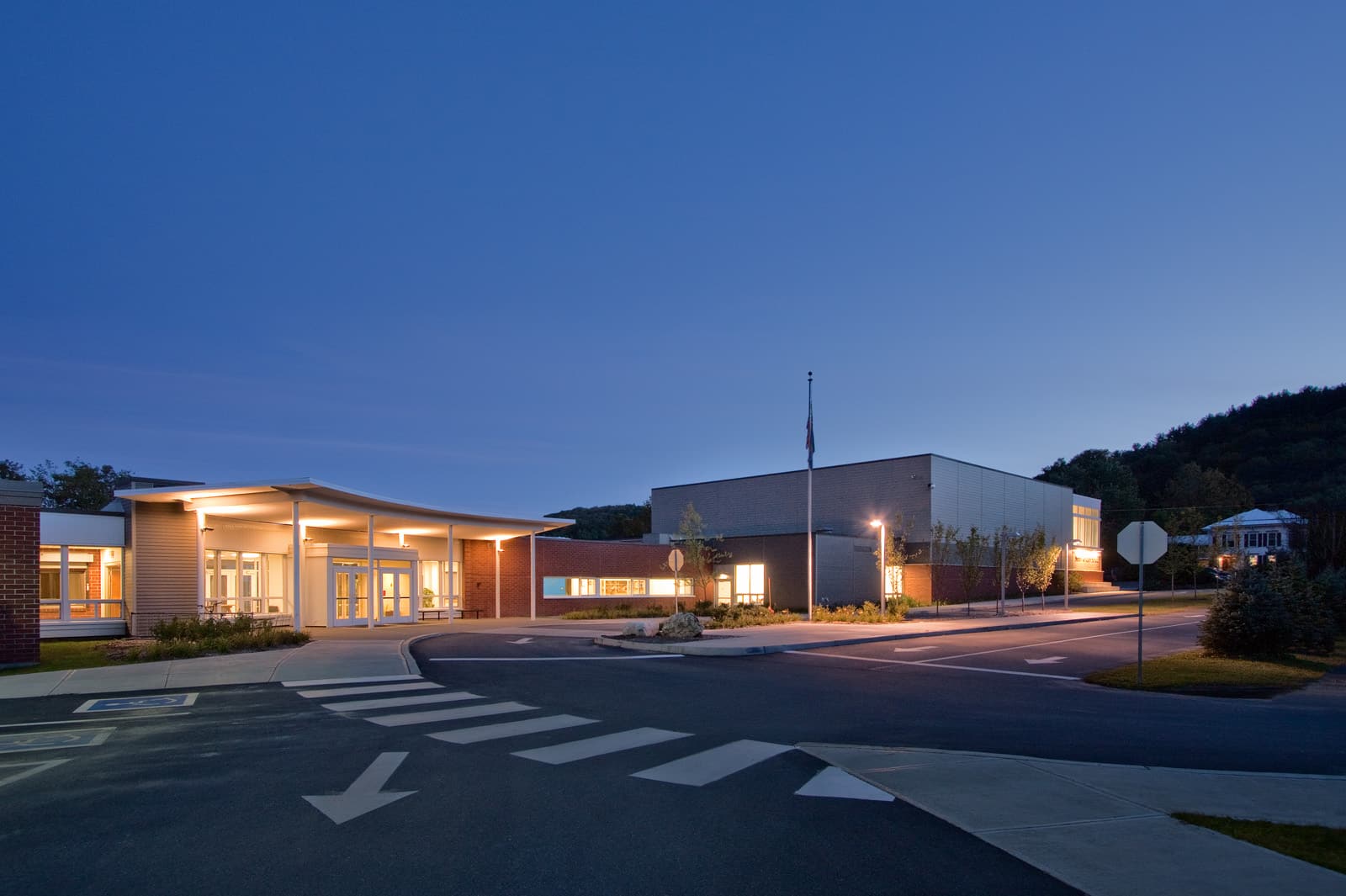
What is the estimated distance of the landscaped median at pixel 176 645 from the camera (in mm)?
18547

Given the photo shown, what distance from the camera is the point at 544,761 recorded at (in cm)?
900

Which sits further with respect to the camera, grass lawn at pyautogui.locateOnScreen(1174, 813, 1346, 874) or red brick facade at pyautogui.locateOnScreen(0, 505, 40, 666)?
red brick facade at pyautogui.locateOnScreen(0, 505, 40, 666)

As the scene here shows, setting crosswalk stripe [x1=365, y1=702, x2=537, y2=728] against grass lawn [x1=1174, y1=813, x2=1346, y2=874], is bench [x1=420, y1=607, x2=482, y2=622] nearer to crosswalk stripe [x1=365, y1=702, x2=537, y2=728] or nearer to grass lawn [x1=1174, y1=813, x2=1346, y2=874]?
crosswalk stripe [x1=365, y1=702, x2=537, y2=728]

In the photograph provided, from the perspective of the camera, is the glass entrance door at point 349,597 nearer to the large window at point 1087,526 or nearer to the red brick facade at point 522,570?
the red brick facade at point 522,570

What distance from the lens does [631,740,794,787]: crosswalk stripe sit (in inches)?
326

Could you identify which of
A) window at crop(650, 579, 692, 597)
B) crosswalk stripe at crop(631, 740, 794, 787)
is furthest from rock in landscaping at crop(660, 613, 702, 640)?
window at crop(650, 579, 692, 597)

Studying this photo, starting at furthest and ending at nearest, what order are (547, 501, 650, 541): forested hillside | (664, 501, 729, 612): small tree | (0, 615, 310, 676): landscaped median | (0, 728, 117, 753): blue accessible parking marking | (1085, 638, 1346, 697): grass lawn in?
(547, 501, 650, 541): forested hillside
(664, 501, 729, 612): small tree
(0, 615, 310, 676): landscaped median
(1085, 638, 1346, 697): grass lawn
(0, 728, 117, 753): blue accessible parking marking

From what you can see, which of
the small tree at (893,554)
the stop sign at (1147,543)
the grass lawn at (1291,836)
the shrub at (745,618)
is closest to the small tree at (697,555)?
the shrub at (745,618)

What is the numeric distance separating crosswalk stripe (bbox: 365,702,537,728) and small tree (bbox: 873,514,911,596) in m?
23.5

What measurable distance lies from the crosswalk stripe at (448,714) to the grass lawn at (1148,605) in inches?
1496

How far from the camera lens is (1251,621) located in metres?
20.3

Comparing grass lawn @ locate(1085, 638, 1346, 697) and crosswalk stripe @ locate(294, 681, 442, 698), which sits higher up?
crosswalk stripe @ locate(294, 681, 442, 698)

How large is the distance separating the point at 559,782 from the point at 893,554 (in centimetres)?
3341

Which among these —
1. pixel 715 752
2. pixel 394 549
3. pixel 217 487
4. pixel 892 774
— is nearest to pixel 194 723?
pixel 715 752
